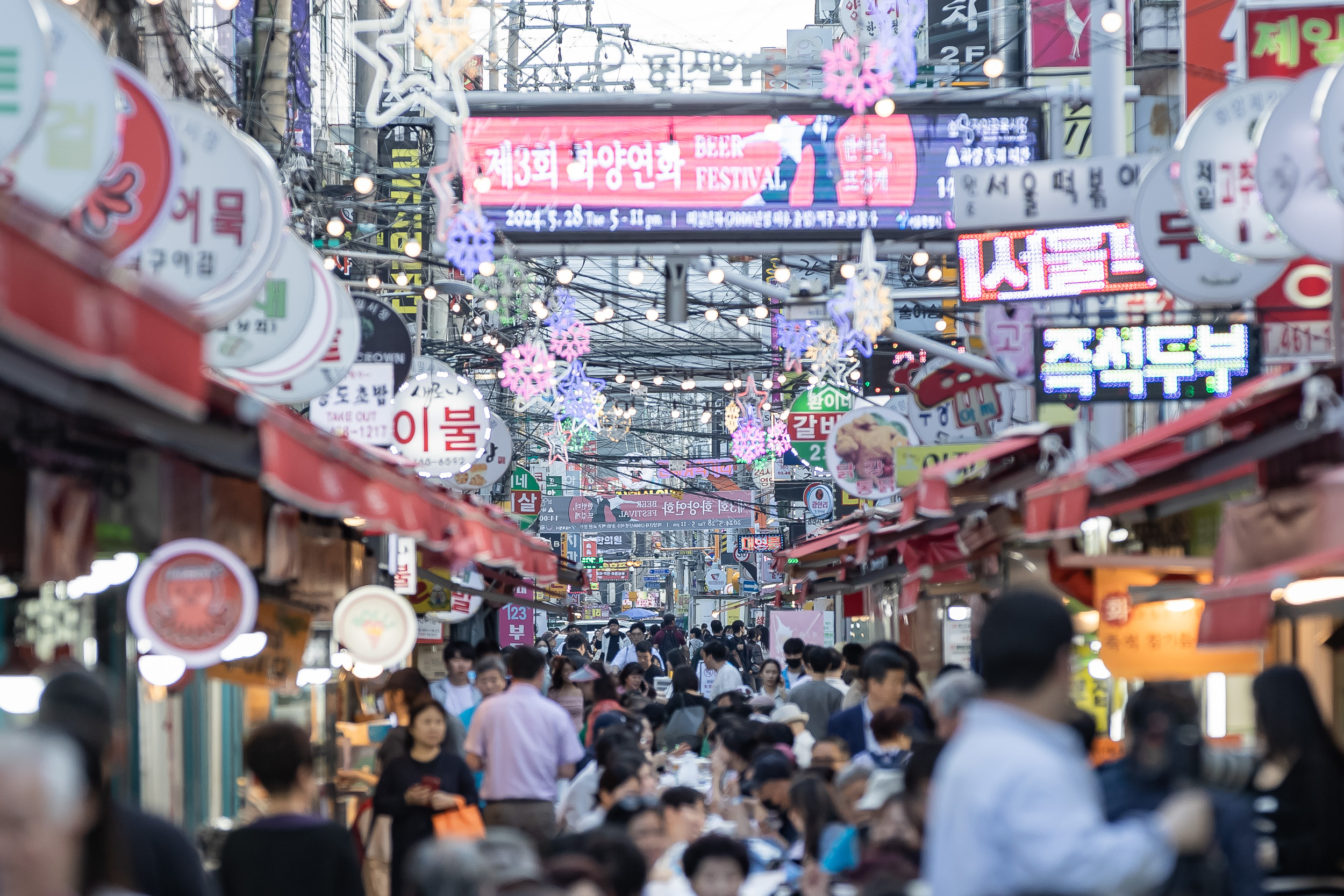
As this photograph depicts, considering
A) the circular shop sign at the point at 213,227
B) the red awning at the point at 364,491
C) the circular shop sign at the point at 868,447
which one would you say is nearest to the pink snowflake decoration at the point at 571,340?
the circular shop sign at the point at 868,447

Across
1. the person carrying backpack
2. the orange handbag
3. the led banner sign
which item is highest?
the led banner sign

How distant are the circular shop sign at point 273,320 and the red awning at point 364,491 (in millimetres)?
457

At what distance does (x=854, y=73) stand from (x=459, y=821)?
28.7 ft

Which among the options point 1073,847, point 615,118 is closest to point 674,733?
point 615,118

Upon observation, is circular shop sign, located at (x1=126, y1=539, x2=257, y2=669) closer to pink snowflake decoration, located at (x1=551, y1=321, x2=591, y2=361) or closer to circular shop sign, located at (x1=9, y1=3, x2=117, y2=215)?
circular shop sign, located at (x1=9, y1=3, x2=117, y2=215)

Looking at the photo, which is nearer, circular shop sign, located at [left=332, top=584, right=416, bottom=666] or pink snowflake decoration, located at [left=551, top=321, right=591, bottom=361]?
circular shop sign, located at [left=332, top=584, right=416, bottom=666]

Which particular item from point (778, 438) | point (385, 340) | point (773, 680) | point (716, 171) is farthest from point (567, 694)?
point (778, 438)

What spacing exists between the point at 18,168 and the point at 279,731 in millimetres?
2291

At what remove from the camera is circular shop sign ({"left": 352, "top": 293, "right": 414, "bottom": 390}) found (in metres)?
15.1

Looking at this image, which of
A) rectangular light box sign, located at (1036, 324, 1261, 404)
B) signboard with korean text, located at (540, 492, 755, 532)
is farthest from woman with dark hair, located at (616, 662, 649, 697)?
signboard with korean text, located at (540, 492, 755, 532)

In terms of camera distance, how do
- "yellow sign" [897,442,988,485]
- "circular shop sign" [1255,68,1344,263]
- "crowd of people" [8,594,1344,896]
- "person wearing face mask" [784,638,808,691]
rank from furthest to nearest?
1. "person wearing face mask" [784,638,808,691]
2. "yellow sign" [897,442,988,485]
3. "circular shop sign" [1255,68,1344,263]
4. "crowd of people" [8,594,1344,896]

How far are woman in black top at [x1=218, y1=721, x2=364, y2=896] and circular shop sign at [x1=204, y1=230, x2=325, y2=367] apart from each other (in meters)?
3.38

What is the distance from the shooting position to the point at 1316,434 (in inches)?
292

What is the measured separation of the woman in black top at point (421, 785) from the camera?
9.06m
